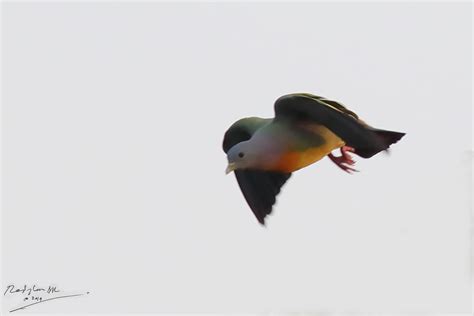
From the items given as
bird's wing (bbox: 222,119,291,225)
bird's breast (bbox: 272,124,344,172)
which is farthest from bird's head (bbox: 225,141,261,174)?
bird's wing (bbox: 222,119,291,225)

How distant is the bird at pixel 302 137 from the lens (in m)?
6.86

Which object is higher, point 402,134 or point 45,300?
point 402,134

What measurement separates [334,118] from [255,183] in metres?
1.12

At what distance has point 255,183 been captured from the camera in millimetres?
7766

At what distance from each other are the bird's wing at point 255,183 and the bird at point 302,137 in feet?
0.51

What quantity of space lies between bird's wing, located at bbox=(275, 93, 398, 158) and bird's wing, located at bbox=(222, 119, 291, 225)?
2.00 ft

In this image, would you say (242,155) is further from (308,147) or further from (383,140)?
(383,140)

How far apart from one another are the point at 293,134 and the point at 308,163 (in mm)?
239

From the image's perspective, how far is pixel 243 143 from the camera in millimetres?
7113

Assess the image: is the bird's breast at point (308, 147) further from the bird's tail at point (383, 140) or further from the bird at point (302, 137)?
the bird's tail at point (383, 140)

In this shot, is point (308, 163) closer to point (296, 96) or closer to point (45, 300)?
point (296, 96)

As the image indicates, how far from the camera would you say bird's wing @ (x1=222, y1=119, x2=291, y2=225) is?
302 inches

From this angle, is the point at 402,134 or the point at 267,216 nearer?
the point at 402,134

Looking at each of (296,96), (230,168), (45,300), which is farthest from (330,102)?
(45,300)
